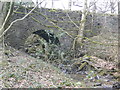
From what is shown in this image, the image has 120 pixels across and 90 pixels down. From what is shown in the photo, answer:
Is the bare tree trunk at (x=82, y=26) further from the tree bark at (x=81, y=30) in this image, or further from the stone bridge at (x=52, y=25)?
the stone bridge at (x=52, y=25)

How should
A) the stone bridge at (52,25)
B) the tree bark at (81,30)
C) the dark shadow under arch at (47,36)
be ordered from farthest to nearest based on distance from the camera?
the tree bark at (81,30)
the dark shadow under arch at (47,36)
the stone bridge at (52,25)

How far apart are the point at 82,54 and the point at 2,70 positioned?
513 cm

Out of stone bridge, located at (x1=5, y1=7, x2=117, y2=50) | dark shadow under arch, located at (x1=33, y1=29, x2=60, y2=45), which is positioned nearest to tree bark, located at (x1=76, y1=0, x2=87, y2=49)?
stone bridge, located at (x1=5, y1=7, x2=117, y2=50)

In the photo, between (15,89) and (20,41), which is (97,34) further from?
(15,89)

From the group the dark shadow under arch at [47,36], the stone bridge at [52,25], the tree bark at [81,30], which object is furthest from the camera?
the tree bark at [81,30]

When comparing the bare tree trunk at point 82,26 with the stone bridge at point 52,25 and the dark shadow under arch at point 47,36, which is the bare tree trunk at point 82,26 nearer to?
the stone bridge at point 52,25

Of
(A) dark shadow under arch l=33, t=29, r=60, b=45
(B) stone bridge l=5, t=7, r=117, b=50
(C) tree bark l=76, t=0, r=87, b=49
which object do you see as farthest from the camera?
(C) tree bark l=76, t=0, r=87, b=49

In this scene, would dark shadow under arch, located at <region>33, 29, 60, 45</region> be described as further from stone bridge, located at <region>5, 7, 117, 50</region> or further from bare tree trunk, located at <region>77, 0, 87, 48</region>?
bare tree trunk, located at <region>77, 0, 87, 48</region>

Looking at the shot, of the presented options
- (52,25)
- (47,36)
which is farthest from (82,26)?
(47,36)

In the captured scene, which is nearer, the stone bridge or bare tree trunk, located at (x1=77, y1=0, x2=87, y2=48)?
the stone bridge

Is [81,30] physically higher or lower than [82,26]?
lower

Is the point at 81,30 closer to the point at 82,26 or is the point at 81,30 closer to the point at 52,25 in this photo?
the point at 82,26

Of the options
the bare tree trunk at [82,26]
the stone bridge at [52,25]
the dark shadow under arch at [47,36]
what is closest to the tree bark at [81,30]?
the bare tree trunk at [82,26]

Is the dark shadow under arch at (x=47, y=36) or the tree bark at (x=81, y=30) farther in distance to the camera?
the tree bark at (x=81, y=30)
